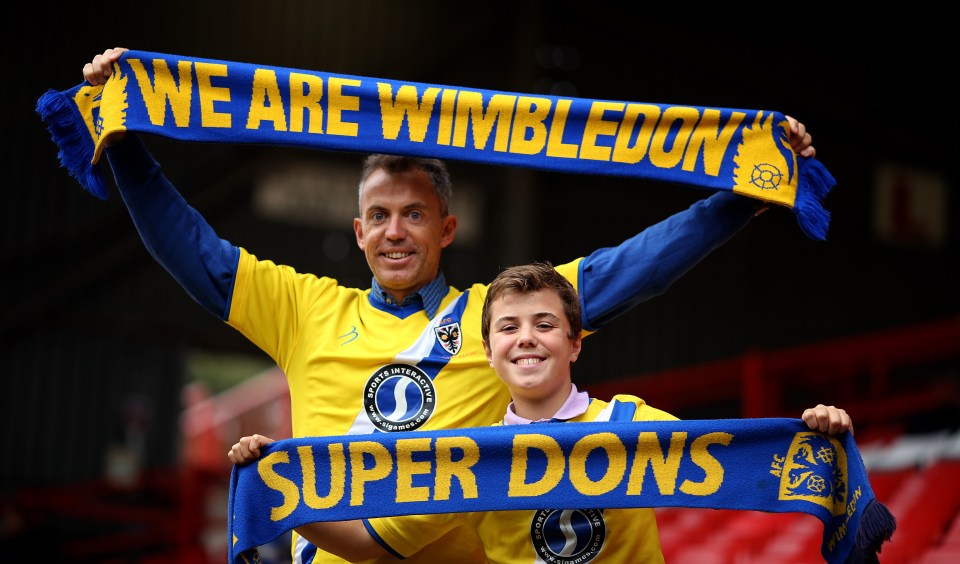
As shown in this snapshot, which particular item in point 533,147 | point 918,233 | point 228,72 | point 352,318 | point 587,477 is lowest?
point 587,477

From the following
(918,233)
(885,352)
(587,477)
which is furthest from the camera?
(918,233)

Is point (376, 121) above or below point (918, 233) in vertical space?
below

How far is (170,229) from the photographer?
2883 millimetres

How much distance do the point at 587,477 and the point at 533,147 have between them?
89 cm

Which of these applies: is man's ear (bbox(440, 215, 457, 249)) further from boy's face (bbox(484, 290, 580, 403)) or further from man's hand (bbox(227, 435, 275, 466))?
man's hand (bbox(227, 435, 275, 466))

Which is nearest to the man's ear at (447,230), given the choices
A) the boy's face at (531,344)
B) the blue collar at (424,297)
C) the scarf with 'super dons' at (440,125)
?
the blue collar at (424,297)

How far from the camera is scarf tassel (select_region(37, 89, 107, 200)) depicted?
2877 millimetres

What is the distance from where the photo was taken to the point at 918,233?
1223 centimetres

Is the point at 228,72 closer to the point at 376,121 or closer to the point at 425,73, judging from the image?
the point at 376,121

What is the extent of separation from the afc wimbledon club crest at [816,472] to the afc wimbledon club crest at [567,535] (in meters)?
0.39

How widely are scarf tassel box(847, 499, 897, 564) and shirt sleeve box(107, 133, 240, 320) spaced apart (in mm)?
1565

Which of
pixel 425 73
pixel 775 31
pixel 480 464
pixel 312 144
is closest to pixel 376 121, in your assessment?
pixel 312 144

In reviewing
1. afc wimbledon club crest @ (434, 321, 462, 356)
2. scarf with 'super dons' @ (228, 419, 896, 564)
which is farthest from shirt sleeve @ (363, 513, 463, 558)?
afc wimbledon club crest @ (434, 321, 462, 356)

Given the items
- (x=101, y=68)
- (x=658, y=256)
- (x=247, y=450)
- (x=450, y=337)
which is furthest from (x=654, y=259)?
(x=101, y=68)
